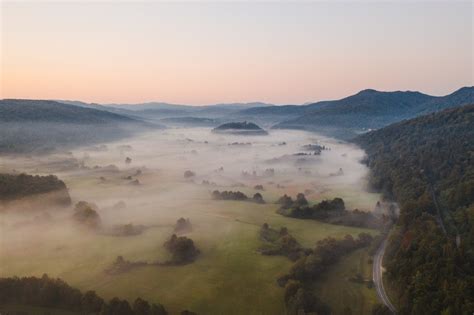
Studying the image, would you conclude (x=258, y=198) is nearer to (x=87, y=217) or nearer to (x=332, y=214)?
(x=332, y=214)

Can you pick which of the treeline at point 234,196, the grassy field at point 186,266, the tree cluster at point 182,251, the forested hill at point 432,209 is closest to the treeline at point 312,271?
the grassy field at point 186,266

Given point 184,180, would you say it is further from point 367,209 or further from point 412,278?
point 412,278

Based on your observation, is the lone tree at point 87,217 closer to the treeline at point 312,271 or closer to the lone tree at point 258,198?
the treeline at point 312,271

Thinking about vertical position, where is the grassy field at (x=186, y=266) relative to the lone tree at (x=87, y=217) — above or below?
below

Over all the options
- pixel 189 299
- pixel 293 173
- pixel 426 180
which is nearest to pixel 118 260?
pixel 189 299

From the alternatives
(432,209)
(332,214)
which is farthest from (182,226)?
(432,209)

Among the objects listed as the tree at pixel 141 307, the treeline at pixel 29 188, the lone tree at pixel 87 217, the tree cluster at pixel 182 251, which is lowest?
the tree at pixel 141 307
